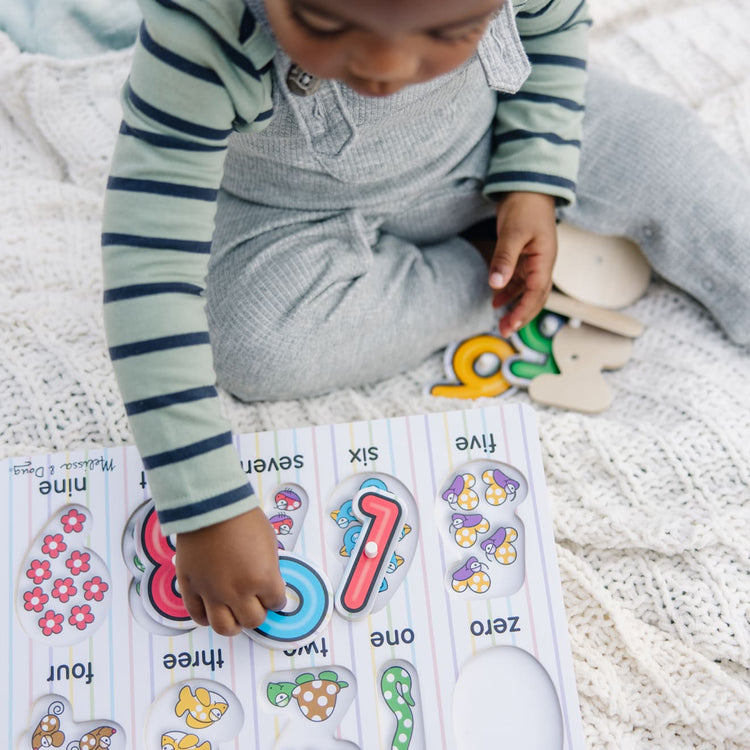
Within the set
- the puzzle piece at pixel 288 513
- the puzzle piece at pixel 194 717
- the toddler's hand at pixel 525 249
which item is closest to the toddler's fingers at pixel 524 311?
the toddler's hand at pixel 525 249

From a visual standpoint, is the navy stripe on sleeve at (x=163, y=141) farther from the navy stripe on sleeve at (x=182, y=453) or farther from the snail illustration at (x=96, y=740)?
the snail illustration at (x=96, y=740)

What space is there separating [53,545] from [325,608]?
181 millimetres

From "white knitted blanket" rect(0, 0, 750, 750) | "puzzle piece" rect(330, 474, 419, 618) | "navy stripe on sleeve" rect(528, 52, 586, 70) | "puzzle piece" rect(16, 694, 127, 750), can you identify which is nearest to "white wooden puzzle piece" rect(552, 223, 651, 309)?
"white knitted blanket" rect(0, 0, 750, 750)

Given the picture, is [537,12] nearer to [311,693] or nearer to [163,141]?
[163,141]

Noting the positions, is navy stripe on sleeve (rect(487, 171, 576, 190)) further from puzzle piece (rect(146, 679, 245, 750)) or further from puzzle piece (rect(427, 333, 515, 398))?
puzzle piece (rect(146, 679, 245, 750))

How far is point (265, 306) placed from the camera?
2.04ft

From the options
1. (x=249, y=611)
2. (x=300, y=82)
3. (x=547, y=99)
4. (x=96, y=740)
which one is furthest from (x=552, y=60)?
(x=96, y=740)

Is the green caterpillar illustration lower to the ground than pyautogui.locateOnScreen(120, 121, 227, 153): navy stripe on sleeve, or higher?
lower

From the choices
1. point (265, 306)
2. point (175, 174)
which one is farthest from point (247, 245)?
point (175, 174)

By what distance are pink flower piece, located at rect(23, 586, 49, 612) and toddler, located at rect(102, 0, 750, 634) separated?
106 millimetres

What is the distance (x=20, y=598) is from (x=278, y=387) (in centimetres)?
23

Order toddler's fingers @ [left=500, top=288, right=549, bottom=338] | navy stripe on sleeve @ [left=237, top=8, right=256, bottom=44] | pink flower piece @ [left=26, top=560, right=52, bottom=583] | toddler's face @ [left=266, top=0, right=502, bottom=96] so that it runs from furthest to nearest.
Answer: toddler's fingers @ [left=500, top=288, right=549, bottom=338] < pink flower piece @ [left=26, top=560, right=52, bottom=583] < navy stripe on sleeve @ [left=237, top=8, right=256, bottom=44] < toddler's face @ [left=266, top=0, right=502, bottom=96]

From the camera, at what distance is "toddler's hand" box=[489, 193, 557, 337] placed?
24.9 inches

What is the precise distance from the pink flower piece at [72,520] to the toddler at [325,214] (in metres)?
0.10
